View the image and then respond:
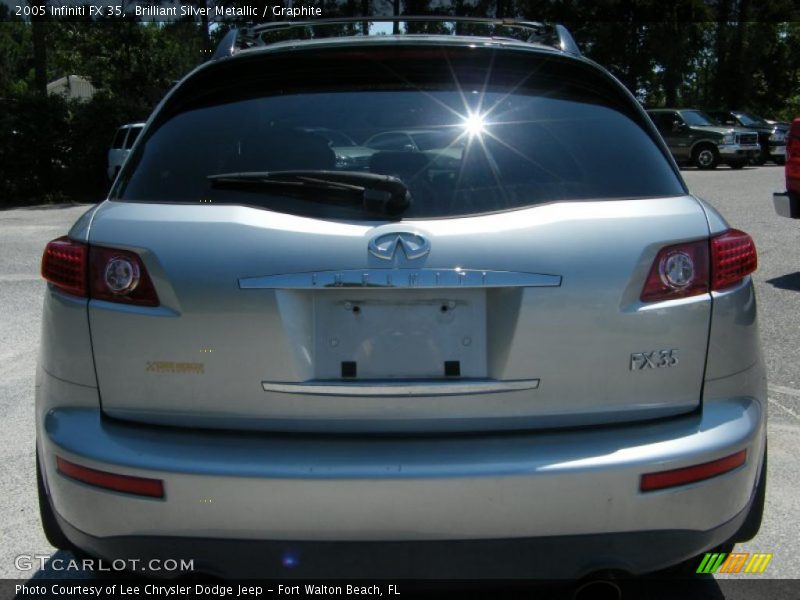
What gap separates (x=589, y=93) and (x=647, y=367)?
0.97 meters

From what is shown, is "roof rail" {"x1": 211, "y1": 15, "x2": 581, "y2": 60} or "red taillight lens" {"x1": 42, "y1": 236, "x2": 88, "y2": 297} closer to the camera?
"red taillight lens" {"x1": 42, "y1": 236, "x2": 88, "y2": 297}

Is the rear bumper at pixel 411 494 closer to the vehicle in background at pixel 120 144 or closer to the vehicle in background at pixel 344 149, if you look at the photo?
the vehicle in background at pixel 344 149

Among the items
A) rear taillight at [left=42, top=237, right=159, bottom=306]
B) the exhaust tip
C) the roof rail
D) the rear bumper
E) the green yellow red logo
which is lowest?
the green yellow red logo

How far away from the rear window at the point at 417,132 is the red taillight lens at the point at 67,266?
236 millimetres

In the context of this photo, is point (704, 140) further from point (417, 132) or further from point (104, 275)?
point (104, 275)

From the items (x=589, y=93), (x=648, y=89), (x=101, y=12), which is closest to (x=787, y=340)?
(x=589, y=93)

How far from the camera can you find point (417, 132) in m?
2.63

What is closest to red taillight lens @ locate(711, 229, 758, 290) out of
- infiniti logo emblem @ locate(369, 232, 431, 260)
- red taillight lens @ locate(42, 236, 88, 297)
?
infiniti logo emblem @ locate(369, 232, 431, 260)

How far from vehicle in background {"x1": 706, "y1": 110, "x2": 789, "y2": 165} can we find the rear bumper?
29525 millimetres

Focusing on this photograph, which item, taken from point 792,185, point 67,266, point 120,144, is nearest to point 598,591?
point 67,266

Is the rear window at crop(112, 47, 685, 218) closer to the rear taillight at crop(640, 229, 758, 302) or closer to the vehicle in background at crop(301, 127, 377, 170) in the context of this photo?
the vehicle in background at crop(301, 127, 377, 170)

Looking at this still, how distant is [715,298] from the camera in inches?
93.7

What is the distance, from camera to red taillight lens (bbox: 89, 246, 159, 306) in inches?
91.7

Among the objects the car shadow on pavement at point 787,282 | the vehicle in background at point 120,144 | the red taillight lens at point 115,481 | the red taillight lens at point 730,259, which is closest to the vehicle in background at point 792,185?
the car shadow on pavement at point 787,282
